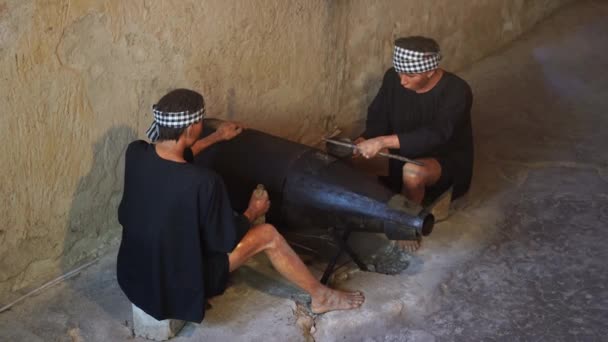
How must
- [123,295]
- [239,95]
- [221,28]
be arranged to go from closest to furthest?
[123,295] → [221,28] → [239,95]

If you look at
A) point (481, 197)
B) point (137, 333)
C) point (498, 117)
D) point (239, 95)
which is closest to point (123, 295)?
point (137, 333)

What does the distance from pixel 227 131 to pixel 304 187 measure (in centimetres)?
56

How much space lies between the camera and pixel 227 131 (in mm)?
4188

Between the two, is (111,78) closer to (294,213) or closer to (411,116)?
(294,213)

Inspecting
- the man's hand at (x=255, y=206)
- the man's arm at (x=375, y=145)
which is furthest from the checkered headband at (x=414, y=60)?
the man's hand at (x=255, y=206)

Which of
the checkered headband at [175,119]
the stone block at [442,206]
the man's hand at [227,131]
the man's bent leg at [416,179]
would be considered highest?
the checkered headband at [175,119]

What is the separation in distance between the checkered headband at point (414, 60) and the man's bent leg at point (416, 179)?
0.53 metres

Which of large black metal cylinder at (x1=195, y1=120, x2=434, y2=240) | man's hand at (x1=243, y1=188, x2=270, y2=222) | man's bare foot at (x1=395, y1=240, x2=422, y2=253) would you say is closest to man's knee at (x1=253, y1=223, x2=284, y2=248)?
man's hand at (x1=243, y1=188, x2=270, y2=222)

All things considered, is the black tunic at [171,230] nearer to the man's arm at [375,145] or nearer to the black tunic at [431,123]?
the man's arm at [375,145]

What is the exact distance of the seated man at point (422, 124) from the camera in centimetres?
430

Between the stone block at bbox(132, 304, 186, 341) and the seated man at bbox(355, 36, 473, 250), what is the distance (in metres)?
1.38

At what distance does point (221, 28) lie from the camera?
14.8 feet

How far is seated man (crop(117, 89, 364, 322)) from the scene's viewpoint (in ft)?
11.1

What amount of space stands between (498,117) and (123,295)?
3538 millimetres
